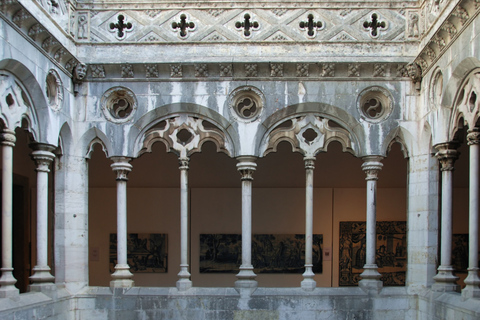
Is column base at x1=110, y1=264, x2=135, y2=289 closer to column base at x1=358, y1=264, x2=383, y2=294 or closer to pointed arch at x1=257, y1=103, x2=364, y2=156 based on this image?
pointed arch at x1=257, y1=103, x2=364, y2=156

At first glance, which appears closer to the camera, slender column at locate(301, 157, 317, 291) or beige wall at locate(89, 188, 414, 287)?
slender column at locate(301, 157, 317, 291)

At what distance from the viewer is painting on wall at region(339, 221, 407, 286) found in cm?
1060

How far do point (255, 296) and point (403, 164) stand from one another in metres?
4.19

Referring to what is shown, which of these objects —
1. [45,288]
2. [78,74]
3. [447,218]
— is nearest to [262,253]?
[447,218]

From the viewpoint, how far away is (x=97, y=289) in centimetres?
801

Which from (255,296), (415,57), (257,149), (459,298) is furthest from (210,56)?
(459,298)

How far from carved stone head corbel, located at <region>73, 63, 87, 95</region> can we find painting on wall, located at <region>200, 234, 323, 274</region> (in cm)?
384

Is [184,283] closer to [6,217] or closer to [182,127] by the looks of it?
[182,127]

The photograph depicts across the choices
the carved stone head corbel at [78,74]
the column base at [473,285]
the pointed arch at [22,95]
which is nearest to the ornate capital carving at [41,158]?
the pointed arch at [22,95]

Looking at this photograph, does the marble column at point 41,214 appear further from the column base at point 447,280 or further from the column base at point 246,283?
the column base at point 447,280

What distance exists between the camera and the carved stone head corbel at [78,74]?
798 cm

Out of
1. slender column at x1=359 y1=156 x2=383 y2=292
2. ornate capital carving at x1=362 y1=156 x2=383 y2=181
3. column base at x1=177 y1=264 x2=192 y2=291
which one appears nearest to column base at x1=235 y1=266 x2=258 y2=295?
column base at x1=177 y1=264 x2=192 y2=291

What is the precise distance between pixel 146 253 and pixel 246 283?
335cm

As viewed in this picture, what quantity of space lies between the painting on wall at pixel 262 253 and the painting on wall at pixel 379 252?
1.46 ft
